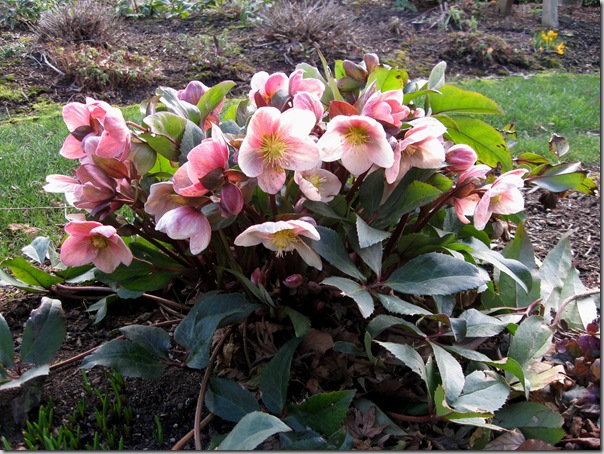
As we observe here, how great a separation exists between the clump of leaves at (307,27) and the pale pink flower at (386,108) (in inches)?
171

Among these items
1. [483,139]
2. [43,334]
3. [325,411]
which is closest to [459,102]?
[483,139]

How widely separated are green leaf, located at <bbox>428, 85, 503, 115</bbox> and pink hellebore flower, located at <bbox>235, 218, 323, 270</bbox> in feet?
2.07

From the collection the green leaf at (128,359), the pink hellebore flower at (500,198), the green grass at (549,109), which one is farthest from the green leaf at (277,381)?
the green grass at (549,109)

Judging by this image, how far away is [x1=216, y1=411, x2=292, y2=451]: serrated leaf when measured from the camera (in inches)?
36.2

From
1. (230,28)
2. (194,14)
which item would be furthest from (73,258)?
(194,14)

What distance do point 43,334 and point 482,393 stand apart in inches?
37.2

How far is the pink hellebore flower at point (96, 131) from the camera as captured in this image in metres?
1.15

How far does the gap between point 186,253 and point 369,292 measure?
1.56 ft

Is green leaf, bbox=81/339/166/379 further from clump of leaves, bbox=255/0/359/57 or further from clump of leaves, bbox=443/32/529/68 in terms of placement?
clump of leaves, bbox=443/32/529/68

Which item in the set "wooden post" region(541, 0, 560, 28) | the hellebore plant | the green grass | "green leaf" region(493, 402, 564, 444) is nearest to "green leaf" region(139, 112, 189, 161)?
the hellebore plant

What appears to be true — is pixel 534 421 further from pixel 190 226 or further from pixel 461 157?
pixel 190 226

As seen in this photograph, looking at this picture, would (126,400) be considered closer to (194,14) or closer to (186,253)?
(186,253)

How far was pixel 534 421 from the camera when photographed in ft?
3.79

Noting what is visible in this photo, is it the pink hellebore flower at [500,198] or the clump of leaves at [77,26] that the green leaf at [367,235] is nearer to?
the pink hellebore flower at [500,198]
